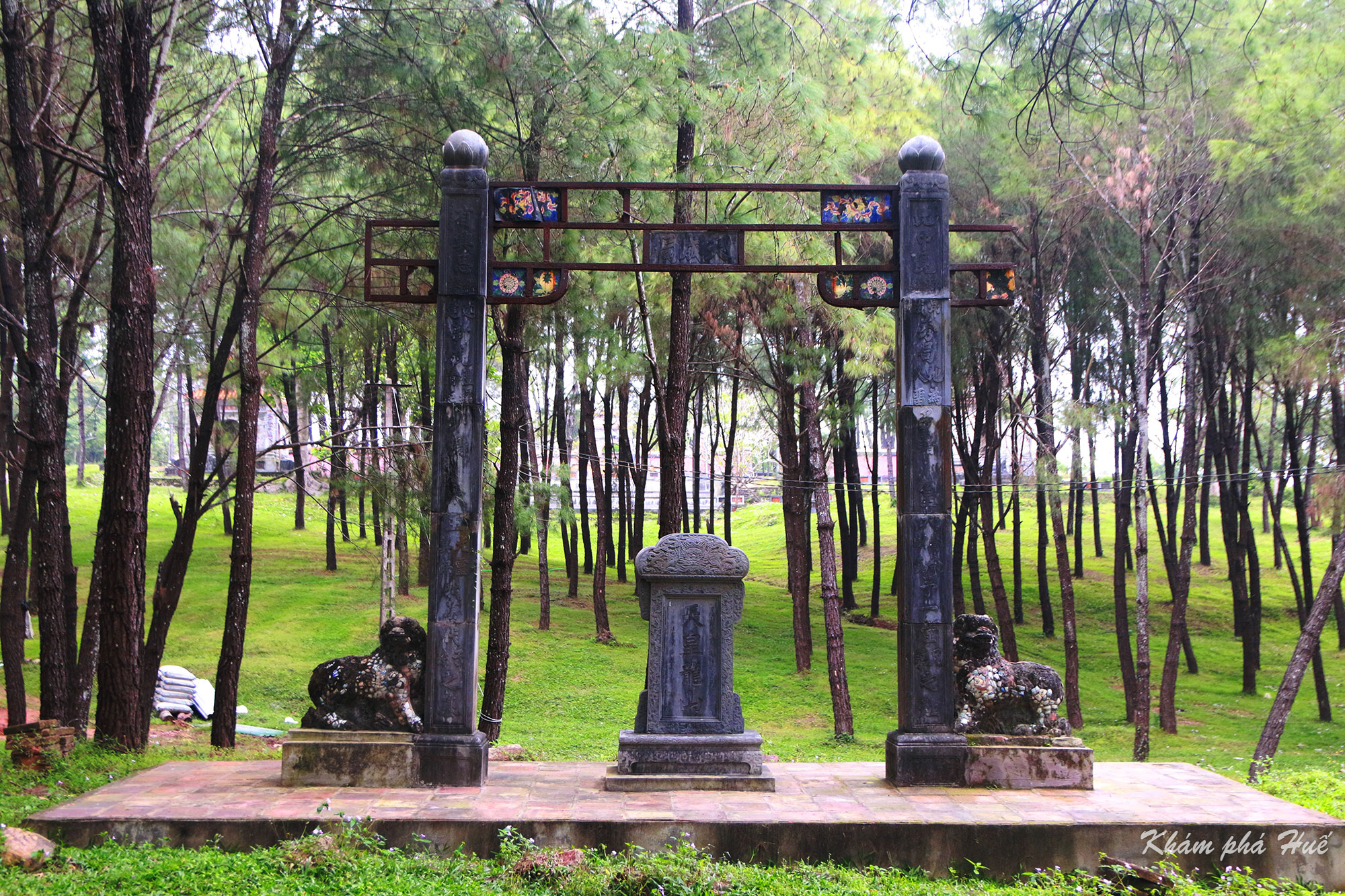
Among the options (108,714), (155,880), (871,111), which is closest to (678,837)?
(155,880)

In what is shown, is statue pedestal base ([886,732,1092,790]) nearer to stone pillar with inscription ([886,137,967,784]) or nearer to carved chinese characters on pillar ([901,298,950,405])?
stone pillar with inscription ([886,137,967,784])

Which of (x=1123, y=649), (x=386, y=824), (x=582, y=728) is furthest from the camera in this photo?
(x=1123, y=649)

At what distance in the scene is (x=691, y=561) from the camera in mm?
7496

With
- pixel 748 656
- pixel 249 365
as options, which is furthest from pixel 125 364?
pixel 748 656

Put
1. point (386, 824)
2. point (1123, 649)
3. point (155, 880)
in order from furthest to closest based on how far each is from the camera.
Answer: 1. point (1123, 649)
2. point (386, 824)
3. point (155, 880)

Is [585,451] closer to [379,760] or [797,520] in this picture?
[797,520]

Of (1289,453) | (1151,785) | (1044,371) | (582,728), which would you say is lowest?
(582,728)

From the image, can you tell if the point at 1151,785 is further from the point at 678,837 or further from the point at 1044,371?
the point at 1044,371

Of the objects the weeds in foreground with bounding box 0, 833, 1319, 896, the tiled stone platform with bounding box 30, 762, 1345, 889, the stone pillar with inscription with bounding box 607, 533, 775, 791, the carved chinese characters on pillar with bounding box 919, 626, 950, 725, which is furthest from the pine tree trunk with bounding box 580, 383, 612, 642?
the weeds in foreground with bounding box 0, 833, 1319, 896

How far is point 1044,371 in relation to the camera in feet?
64.1

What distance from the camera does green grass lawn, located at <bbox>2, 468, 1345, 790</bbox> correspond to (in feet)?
52.3

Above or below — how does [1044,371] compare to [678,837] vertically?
above

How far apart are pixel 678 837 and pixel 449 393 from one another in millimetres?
3339

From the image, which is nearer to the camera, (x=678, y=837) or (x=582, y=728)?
(x=678, y=837)
